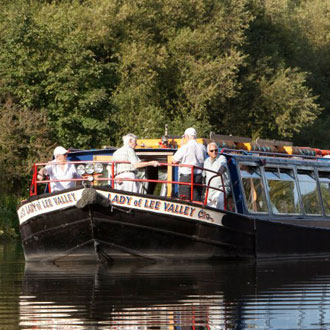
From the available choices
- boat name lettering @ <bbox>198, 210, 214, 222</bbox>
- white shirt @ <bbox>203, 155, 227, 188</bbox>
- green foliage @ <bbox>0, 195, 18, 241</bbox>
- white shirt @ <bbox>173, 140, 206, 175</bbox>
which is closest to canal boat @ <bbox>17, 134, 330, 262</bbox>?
boat name lettering @ <bbox>198, 210, 214, 222</bbox>

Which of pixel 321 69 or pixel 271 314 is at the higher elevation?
pixel 321 69

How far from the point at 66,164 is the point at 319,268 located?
14.6 feet

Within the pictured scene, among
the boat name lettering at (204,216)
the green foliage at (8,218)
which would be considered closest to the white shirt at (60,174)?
the boat name lettering at (204,216)

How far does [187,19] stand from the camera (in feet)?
143

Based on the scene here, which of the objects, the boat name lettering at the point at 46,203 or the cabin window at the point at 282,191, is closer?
the boat name lettering at the point at 46,203

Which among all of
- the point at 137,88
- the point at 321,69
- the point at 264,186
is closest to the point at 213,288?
the point at 264,186

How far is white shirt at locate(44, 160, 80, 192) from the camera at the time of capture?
18227 millimetres

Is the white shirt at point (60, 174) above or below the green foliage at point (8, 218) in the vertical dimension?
below

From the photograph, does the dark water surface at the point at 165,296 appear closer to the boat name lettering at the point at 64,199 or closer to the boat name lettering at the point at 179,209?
the boat name lettering at the point at 179,209

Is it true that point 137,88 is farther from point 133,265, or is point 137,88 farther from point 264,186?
point 133,265

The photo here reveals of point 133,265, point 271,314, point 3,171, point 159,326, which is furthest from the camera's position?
point 3,171

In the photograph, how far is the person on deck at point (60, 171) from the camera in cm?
1819

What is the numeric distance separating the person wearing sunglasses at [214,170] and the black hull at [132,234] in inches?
21.5

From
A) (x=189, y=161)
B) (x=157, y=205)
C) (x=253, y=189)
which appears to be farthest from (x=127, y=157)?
(x=253, y=189)
